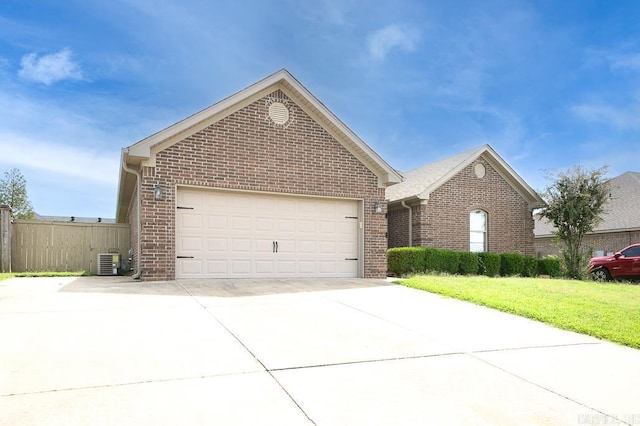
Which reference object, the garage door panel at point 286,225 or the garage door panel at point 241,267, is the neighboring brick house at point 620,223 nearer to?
the garage door panel at point 286,225

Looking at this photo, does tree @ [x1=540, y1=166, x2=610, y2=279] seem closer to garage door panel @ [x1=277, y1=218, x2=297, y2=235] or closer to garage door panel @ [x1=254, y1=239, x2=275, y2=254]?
garage door panel @ [x1=277, y1=218, x2=297, y2=235]

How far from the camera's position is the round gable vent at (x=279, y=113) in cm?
1197

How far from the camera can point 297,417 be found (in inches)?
126

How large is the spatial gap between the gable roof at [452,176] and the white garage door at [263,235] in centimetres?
539

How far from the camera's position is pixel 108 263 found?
15727 millimetres

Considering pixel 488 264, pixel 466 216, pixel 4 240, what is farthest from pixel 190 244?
pixel 466 216

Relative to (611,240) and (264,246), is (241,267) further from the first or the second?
(611,240)

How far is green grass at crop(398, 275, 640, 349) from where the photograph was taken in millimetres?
6496

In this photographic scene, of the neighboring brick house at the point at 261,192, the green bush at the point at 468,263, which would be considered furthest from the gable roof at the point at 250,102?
the green bush at the point at 468,263

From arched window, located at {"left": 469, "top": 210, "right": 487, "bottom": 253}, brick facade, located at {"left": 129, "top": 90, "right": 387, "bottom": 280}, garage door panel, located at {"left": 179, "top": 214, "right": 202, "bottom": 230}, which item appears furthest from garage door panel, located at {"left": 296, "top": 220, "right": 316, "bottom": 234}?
arched window, located at {"left": 469, "top": 210, "right": 487, "bottom": 253}

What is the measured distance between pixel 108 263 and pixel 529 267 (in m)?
16.3

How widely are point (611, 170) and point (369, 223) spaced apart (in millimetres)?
11605

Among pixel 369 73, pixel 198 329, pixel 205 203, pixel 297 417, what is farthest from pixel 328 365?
pixel 369 73

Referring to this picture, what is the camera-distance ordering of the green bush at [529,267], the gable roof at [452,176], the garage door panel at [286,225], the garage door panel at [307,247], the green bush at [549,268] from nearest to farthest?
the garage door panel at [286,225] < the garage door panel at [307,247] < the gable roof at [452,176] < the green bush at [529,267] < the green bush at [549,268]
